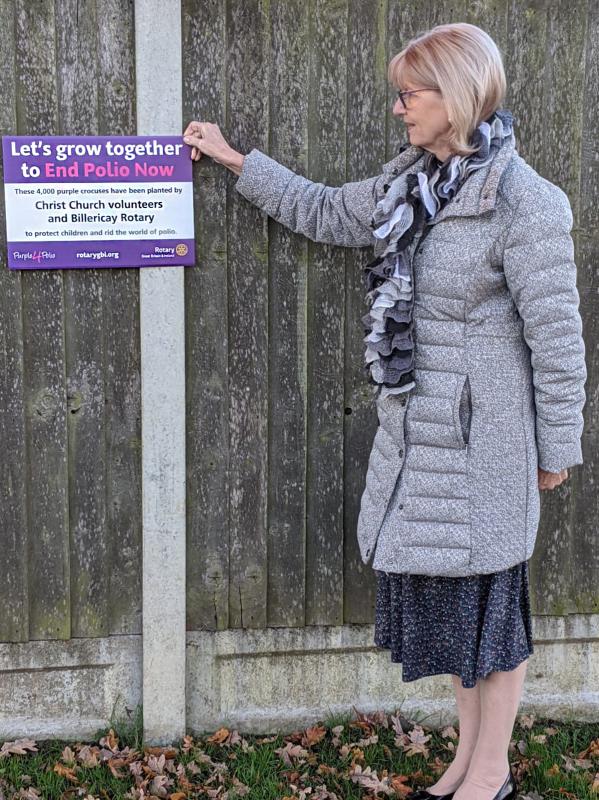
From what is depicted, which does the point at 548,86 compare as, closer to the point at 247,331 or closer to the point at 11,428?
the point at 247,331

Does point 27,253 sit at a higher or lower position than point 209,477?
higher

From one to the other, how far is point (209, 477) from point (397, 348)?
97cm

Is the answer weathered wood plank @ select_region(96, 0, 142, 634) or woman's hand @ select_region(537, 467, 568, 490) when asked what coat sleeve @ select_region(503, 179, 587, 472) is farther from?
weathered wood plank @ select_region(96, 0, 142, 634)

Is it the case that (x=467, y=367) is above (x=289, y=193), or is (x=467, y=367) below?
below

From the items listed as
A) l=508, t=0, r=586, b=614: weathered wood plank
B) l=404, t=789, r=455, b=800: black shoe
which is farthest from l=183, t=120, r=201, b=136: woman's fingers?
l=404, t=789, r=455, b=800: black shoe

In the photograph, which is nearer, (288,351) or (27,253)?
(27,253)

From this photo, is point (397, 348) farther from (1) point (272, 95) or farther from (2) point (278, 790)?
(2) point (278, 790)

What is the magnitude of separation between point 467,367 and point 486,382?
7 centimetres

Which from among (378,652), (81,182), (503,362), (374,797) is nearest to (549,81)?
(503,362)

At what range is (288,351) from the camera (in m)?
3.10

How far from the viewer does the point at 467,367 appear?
246cm

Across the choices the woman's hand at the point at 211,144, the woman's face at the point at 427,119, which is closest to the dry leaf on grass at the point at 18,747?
the woman's hand at the point at 211,144

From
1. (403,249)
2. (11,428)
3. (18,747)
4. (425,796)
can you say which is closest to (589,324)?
(403,249)

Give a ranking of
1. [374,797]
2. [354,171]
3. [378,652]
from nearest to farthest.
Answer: [374,797] → [354,171] → [378,652]
